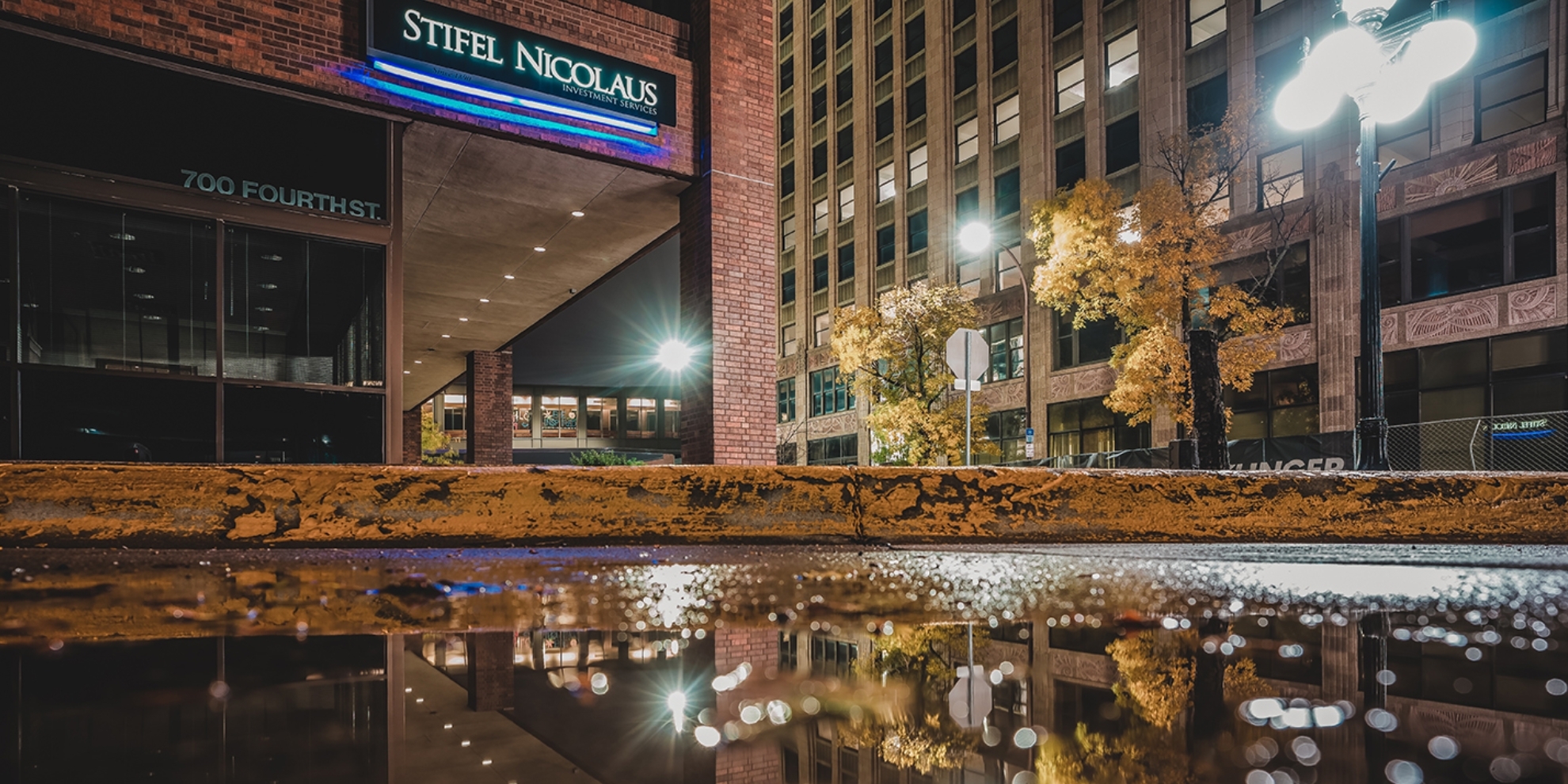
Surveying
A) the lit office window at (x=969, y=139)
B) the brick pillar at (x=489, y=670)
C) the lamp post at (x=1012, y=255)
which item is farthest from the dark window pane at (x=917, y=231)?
the brick pillar at (x=489, y=670)

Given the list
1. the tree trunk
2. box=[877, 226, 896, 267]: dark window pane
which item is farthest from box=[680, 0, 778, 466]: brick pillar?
box=[877, 226, 896, 267]: dark window pane

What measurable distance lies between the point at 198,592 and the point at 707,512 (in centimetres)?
358

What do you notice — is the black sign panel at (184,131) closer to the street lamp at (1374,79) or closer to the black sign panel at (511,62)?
the black sign panel at (511,62)

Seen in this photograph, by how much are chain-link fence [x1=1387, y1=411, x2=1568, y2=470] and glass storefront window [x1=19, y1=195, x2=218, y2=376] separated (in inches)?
948

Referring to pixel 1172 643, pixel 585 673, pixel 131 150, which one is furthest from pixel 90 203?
pixel 1172 643

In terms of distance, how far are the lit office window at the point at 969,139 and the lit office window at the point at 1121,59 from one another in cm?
758

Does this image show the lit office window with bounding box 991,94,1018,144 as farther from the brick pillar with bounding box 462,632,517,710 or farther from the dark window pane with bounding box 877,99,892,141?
the brick pillar with bounding box 462,632,517,710

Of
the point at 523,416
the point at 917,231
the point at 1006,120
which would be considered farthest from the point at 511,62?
the point at 523,416

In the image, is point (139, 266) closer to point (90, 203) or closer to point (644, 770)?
point (90, 203)

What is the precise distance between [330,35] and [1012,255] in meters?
23.1

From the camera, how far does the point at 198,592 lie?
395 cm

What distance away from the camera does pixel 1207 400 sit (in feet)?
54.6

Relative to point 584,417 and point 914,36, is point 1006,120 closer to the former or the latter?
point 914,36

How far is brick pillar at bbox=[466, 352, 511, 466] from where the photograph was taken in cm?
2352
